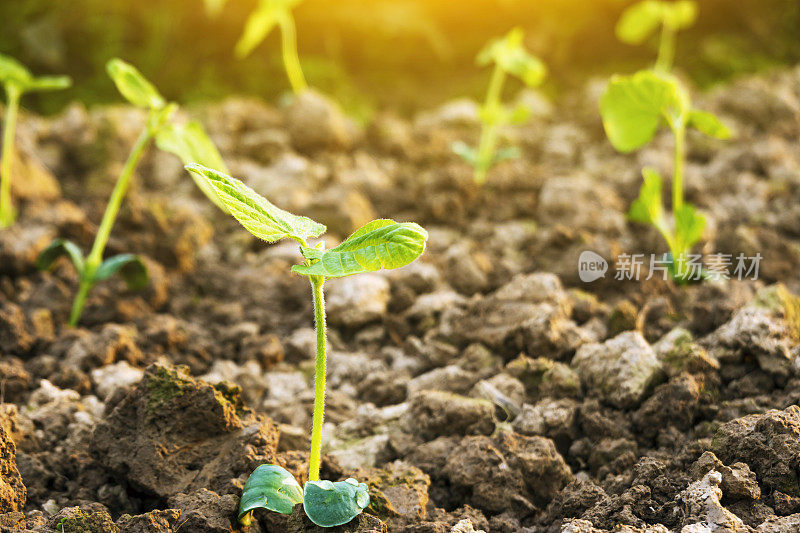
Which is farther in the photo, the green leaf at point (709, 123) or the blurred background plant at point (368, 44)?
the blurred background plant at point (368, 44)

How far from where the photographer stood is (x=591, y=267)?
2.19 meters

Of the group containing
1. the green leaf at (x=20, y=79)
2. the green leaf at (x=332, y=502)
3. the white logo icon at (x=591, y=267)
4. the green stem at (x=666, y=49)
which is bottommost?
the green leaf at (x=332, y=502)

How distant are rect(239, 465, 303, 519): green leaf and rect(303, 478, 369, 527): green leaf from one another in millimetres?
47

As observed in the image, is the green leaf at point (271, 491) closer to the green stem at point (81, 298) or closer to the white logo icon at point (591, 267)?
the green stem at point (81, 298)

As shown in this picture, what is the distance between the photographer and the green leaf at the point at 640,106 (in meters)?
2.09

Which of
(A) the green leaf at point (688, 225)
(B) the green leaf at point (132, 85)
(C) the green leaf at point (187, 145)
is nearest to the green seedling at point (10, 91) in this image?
(B) the green leaf at point (132, 85)

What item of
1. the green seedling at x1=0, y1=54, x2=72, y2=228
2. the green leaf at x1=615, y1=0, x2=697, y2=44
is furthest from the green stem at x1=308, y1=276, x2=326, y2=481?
the green leaf at x1=615, y1=0, x2=697, y2=44

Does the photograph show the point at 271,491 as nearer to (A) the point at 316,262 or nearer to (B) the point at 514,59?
(A) the point at 316,262

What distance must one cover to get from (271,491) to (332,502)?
0.11 meters

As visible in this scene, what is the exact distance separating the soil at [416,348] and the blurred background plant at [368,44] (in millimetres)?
1078

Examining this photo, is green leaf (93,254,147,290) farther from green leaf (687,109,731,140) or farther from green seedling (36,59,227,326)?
green leaf (687,109,731,140)

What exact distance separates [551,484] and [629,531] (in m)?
0.23

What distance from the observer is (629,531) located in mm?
1241

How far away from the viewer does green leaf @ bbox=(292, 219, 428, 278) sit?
111cm
